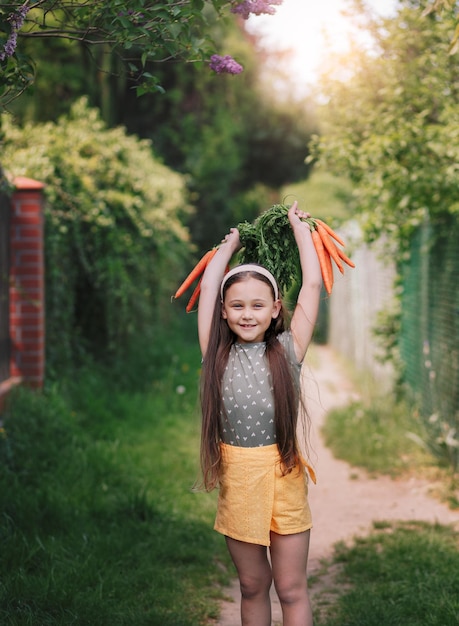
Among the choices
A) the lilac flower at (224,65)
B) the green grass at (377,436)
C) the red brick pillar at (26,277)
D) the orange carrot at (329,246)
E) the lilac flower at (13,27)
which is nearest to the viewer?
the lilac flower at (13,27)

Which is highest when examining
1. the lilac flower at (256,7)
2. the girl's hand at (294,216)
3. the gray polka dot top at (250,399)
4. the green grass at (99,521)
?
the lilac flower at (256,7)

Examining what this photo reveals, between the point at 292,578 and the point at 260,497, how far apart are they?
12.2 inches

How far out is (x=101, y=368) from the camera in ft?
27.0

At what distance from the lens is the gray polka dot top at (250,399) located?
2.93 metres

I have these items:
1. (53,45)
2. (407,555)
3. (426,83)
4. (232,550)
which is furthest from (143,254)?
(53,45)

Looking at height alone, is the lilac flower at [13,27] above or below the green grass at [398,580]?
above

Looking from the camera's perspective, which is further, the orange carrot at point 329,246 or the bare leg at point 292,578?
the orange carrot at point 329,246

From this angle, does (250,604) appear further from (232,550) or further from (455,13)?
(455,13)

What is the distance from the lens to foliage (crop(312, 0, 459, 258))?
552 cm

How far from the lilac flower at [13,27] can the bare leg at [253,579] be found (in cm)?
194

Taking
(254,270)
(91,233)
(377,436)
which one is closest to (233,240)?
(254,270)

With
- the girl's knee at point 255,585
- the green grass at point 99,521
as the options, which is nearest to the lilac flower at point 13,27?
the green grass at point 99,521

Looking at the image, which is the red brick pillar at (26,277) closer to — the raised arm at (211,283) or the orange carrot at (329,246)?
the raised arm at (211,283)

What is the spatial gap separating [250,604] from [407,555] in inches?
67.9
